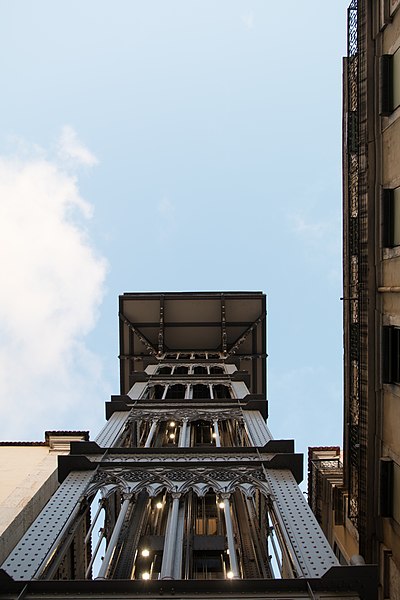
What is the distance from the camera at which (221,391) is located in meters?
26.1

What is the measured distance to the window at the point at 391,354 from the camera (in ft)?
48.1

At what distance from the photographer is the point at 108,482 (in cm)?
1336

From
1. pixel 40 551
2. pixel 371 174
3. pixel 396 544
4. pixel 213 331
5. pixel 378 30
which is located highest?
pixel 378 30

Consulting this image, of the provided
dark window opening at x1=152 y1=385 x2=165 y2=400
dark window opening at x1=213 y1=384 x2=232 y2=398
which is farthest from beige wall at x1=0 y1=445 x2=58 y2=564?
dark window opening at x1=213 y1=384 x2=232 y2=398

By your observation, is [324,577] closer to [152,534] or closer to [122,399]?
[152,534]

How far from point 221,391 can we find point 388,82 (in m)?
14.8

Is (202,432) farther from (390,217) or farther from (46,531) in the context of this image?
(46,531)

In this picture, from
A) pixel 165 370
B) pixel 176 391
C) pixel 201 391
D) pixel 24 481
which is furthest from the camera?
pixel 165 370

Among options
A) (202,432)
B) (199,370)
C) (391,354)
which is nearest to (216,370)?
(199,370)

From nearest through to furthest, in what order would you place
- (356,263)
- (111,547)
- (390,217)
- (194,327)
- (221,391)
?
(111,547) < (390,217) < (356,263) < (221,391) < (194,327)

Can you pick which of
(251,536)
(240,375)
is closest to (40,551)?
(251,536)

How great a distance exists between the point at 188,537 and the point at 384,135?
10.4 meters

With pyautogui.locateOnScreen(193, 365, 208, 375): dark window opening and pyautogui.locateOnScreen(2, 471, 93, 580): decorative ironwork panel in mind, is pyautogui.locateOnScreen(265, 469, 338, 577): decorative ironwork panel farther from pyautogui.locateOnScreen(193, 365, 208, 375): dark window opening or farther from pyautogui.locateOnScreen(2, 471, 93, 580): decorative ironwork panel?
pyautogui.locateOnScreen(193, 365, 208, 375): dark window opening

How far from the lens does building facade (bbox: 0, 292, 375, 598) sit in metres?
8.92
